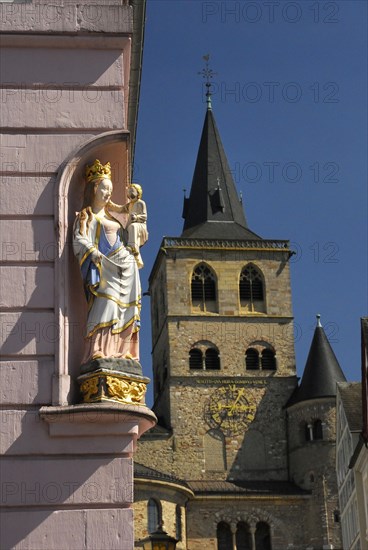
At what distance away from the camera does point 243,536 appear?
194ft

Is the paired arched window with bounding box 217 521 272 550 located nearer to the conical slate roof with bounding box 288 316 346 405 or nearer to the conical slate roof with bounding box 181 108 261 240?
the conical slate roof with bounding box 288 316 346 405

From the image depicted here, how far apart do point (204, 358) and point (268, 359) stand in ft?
10.9

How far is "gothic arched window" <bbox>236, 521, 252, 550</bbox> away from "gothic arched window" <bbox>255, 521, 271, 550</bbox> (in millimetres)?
376

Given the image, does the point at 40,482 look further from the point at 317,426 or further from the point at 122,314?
the point at 317,426

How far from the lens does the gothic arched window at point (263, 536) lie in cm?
5925

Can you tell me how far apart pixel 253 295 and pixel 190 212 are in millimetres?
7266

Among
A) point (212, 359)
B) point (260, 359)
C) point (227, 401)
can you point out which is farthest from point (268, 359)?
point (227, 401)

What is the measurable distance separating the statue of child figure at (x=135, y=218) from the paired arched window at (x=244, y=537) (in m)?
52.1

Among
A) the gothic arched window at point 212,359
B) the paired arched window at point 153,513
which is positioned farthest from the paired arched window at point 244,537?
the gothic arched window at point 212,359

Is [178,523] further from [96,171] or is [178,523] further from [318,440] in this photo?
[96,171]

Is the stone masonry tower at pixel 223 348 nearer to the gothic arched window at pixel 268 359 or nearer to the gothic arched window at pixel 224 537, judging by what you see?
the gothic arched window at pixel 268 359

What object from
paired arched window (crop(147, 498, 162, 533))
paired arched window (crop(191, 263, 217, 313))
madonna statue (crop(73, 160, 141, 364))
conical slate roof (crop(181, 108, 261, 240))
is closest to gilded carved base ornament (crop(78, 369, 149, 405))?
madonna statue (crop(73, 160, 141, 364))

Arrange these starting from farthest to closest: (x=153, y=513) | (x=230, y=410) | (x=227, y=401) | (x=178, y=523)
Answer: (x=227, y=401)
(x=230, y=410)
(x=178, y=523)
(x=153, y=513)

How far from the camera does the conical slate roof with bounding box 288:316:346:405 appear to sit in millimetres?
61969
